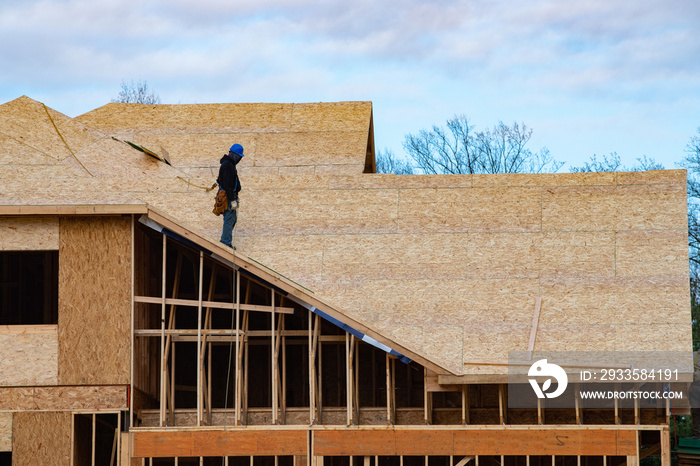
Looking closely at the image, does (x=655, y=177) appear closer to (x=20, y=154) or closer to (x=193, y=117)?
(x=193, y=117)

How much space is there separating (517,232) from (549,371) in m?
2.87

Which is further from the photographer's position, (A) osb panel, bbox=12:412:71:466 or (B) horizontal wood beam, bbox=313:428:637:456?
(A) osb panel, bbox=12:412:71:466

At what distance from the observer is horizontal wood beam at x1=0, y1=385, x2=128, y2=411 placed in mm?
14648

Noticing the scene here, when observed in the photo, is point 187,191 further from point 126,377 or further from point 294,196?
point 126,377

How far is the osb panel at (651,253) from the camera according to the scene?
15188 millimetres

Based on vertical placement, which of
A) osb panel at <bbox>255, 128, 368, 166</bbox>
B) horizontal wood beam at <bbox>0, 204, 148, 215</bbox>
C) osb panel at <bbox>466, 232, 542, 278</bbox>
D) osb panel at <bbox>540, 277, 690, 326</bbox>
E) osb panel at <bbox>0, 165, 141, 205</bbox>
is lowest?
osb panel at <bbox>540, 277, 690, 326</bbox>

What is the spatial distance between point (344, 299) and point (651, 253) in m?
5.46

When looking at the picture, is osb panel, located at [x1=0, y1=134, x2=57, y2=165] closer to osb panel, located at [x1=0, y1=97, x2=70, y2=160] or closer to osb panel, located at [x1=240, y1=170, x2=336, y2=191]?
osb panel, located at [x1=0, y1=97, x2=70, y2=160]

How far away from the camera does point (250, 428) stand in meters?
14.7

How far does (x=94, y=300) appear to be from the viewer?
14922 mm

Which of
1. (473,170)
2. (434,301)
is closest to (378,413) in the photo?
(434,301)

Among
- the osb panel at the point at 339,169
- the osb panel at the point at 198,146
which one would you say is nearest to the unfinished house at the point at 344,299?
the osb panel at the point at 339,169

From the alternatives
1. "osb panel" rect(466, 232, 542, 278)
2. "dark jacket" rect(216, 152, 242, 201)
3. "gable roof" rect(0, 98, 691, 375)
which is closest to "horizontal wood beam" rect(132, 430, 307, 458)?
"gable roof" rect(0, 98, 691, 375)

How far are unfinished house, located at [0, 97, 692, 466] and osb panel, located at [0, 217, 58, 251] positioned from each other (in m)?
0.03
